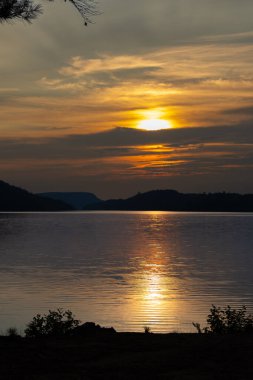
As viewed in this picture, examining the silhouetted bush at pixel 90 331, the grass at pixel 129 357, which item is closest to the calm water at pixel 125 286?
the silhouetted bush at pixel 90 331

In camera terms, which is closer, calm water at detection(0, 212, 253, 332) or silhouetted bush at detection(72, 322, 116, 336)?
silhouetted bush at detection(72, 322, 116, 336)

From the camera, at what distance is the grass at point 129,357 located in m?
11.9

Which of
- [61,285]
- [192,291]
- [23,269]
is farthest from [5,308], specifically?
[23,269]

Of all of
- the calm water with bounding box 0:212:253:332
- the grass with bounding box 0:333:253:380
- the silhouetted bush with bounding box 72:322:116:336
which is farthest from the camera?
the calm water with bounding box 0:212:253:332

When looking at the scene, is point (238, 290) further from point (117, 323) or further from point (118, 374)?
point (118, 374)

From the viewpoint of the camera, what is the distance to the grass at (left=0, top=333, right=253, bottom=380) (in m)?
11.9

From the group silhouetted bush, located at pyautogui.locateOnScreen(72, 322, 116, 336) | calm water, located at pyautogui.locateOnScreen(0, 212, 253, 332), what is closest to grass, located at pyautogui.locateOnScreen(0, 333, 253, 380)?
silhouetted bush, located at pyautogui.locateOnScreen(72, 322, 116, 336)

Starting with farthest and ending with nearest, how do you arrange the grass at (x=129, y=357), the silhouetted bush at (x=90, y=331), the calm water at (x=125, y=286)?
the calm water at (x=125, y=286), the silhouetted bush at (x=90, y=331), the grass at (x=129, y=357)

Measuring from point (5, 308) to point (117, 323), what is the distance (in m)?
9.05

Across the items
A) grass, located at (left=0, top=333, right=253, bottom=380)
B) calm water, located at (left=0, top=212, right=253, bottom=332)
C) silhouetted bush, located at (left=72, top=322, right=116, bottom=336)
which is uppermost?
calm water, located at (left=0, top=212, right=253, bottom=332)

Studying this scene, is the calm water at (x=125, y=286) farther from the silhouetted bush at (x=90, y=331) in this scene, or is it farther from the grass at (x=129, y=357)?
the grass at (x=129, y=357)

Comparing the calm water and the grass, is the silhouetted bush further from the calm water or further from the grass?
the calm water

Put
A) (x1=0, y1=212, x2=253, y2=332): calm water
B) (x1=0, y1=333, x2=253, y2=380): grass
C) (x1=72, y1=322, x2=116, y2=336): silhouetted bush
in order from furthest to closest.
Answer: (x1=0, y1=212, x2=253, y2=332): calm water → (x1=72, y1=322, x2=116, y2=336): silhouetted bush → (x1=0, y1=333, x2=253, y2=380): grass

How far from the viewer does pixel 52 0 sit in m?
15.3
